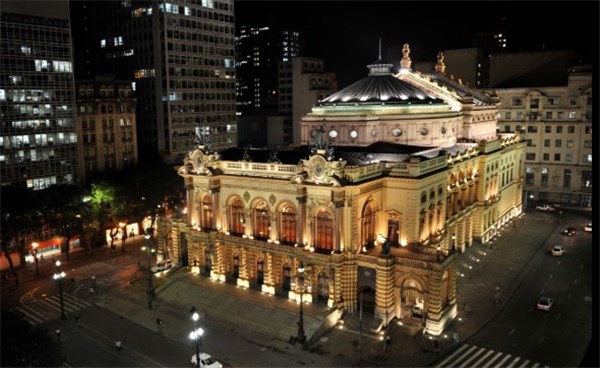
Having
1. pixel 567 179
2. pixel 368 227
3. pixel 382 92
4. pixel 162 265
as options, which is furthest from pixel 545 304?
pixel 567 179

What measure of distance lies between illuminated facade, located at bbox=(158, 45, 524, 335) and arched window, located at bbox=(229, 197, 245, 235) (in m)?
0.15

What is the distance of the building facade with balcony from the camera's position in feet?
382

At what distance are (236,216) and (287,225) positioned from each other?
329 inches

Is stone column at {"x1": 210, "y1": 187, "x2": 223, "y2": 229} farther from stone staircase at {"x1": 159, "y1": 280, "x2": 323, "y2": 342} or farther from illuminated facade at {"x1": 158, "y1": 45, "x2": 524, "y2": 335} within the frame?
stone staircase at {"x1": 159, "y1": 280, "x2": 323, "y2": 342}

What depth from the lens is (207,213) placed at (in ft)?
241

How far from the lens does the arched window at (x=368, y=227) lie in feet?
209

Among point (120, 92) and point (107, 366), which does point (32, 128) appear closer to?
point (120, 92)

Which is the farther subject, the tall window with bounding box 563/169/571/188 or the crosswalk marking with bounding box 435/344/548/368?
the tall window with bounding box 563/169/571/188

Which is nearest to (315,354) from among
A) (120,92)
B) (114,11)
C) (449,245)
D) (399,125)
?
(449,245)

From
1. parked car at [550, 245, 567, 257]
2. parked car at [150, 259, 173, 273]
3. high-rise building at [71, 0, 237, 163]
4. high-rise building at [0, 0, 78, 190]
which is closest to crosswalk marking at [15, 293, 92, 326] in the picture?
parked car at [150, 259, 173, 273]

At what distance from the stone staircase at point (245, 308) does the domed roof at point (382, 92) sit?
1478 inches

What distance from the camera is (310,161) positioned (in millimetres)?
61281

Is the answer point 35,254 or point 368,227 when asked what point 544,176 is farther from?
point 35,254

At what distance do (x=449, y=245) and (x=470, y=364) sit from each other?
2825 cm
